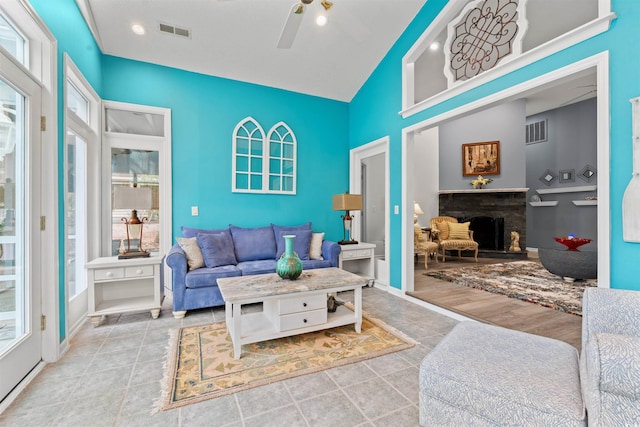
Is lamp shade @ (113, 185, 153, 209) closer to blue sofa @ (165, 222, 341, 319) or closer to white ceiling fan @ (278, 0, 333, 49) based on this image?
blue sofa @ (165, 222, 341, 319)

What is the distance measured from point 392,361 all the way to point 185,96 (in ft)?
13.0

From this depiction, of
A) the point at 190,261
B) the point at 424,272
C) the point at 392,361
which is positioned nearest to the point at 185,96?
the point at 190,261

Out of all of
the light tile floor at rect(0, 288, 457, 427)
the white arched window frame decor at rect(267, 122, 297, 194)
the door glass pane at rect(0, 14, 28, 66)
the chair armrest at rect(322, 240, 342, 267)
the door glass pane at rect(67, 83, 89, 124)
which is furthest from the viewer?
the white arched window frame decor at rect(267, 122, 297, 194)

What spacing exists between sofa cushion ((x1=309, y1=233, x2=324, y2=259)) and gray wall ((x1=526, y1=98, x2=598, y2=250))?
19.7ft

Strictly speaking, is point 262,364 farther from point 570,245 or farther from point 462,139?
point 462,139

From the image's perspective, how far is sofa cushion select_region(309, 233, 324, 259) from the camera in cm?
396

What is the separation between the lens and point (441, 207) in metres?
7.00

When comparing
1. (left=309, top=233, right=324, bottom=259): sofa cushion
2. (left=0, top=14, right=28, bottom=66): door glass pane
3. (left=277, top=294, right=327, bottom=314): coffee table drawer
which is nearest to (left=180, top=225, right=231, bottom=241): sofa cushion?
(left=309, top=233, right=324, bottom=259): sofa cushion

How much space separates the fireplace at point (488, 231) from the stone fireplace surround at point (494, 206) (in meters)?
0.06

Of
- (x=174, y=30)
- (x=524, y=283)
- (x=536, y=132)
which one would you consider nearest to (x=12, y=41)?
(x=174, y=30)

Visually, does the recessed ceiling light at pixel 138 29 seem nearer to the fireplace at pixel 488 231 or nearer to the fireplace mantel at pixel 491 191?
the fireplace mantel at pixel 491 191

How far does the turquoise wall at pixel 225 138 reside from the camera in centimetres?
374

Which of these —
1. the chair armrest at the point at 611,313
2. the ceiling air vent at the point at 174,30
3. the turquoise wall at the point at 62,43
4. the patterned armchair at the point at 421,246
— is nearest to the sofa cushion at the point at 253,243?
the turquoise wall at the point at 62,43

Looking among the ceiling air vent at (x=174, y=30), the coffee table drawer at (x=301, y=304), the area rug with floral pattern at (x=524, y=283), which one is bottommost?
the area rug with floral pattern at (x=524, y=283)
